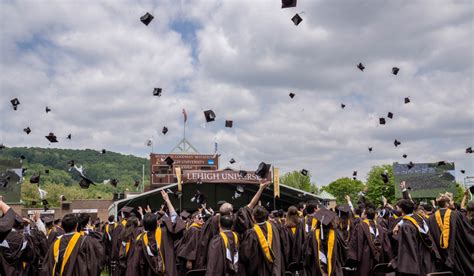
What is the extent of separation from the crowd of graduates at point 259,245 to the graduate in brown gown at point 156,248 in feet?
0.05

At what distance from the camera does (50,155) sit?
80000mm

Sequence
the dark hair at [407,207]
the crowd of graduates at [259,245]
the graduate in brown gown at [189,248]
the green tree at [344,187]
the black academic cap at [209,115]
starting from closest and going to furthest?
the crowd of graduates at [259,245], the dark hair at [407,207], the graduate in brown gown at [189,248], the black academic cap at [209,115], the green tree at [344,187]

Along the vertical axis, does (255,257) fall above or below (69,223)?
below

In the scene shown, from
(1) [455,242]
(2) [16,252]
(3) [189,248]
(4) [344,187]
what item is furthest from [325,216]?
(4) [344,187]

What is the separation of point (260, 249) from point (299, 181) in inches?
2987

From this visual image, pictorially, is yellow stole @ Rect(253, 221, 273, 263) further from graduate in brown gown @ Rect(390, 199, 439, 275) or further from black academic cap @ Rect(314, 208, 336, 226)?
graduate in brown gown @ Rect(390, 199, 439, 275)

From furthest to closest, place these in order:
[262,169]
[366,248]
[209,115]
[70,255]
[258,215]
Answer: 1. [209,115]
2. [262,169]
3. [366,248]
4. [258,215]
5. [70,255]

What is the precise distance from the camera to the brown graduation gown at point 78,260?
19.5 feet

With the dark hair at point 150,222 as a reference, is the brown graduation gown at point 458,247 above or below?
below

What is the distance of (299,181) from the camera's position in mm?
81188

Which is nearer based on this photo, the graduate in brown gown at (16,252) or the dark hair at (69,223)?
the dark hair at (69,223)

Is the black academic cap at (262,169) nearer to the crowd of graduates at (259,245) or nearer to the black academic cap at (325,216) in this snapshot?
the crowd of graduates at (259,245)

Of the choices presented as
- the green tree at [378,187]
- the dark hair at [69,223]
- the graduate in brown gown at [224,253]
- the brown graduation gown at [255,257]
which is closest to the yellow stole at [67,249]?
the dark hair at [69,223]

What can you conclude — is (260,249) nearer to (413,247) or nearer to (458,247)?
(413,247)
